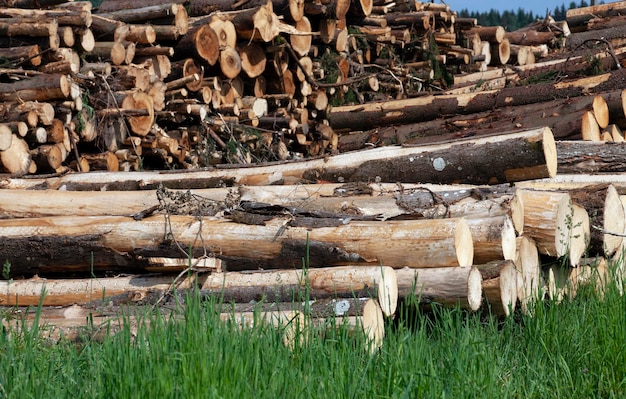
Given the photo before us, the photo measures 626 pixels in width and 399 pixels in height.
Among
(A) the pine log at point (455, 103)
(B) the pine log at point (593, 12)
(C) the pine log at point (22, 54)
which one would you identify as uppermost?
(B) the pine log at point (593, 12)

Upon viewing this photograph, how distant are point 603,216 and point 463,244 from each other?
1544 millimetres

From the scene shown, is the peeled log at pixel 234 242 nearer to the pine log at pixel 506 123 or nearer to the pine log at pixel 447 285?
the pine log at pixel 447 285

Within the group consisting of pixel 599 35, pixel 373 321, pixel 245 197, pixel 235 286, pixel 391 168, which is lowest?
pixel 373 321

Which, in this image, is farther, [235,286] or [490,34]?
[490,34]

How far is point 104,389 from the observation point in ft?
10.7

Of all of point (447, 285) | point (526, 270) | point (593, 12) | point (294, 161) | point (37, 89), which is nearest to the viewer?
point (447, 285)

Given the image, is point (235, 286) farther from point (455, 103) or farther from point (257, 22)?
point (455, 103)

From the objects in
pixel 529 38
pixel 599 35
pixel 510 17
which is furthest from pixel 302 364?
pixel 510 17

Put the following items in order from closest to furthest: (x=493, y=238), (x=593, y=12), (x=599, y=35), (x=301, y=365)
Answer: (x=301, y=365) < (x=493, y=238) < (x=599, y=35) < (x=593, y=12)

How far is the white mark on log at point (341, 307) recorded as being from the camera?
448 centimetres

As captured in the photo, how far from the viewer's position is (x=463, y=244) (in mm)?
5152

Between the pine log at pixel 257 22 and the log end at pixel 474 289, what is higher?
the pine log at pixel 257 22

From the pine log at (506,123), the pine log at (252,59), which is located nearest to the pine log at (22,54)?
the pine log at (252,59)

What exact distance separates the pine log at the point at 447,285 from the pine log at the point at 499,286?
16cm
